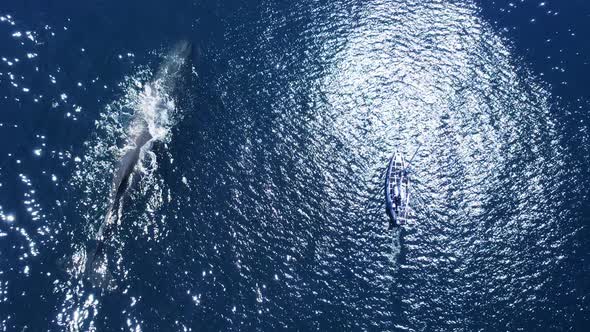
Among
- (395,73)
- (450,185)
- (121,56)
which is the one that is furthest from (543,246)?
(121,56)

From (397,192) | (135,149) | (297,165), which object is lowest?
(397,192)

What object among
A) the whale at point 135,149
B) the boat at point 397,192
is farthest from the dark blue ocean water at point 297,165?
the boat at point 397,192

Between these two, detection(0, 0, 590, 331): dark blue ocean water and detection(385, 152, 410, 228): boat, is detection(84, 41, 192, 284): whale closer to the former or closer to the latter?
detection(0, 0, 590, 331): dark blue ocean water

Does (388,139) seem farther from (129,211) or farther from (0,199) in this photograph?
(0,199)

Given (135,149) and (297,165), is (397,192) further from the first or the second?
(135,149)

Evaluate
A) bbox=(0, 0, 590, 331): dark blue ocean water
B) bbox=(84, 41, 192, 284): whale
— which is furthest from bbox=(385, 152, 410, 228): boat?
bbox=(84, 41, 192, 284): whale

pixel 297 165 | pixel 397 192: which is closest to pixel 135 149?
pixel 297 165

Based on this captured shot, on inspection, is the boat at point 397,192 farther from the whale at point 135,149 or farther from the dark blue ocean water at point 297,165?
the whale at point 135,149
